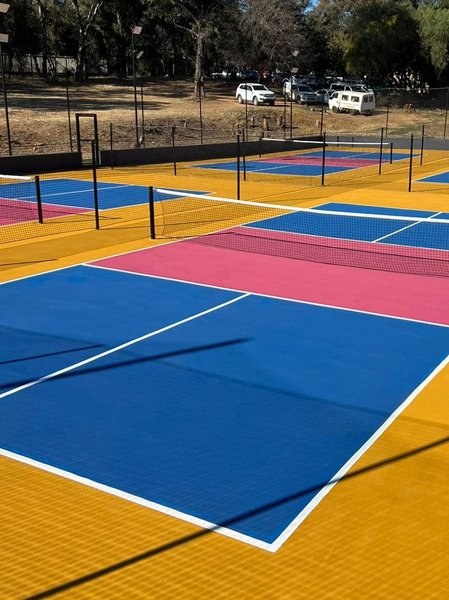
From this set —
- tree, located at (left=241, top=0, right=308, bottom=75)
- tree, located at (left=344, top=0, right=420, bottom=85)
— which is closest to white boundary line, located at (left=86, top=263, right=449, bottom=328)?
tree, located at (left=241, top=0, right=308, bottom=75)

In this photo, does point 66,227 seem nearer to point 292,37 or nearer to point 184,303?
point 184,303

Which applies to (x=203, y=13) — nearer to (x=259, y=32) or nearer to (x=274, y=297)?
(x=259, y=32)

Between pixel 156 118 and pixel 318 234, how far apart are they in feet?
117

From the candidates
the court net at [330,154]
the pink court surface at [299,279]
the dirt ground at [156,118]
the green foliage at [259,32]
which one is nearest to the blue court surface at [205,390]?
the pink court surface at [299,279]

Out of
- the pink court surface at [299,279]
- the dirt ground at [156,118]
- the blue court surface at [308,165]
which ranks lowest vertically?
the blue court surface at [308,165]

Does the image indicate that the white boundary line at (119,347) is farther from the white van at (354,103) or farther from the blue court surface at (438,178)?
the white van at (354,103)

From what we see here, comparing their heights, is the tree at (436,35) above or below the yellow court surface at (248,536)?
above

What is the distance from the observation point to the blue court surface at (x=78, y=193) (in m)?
23.2

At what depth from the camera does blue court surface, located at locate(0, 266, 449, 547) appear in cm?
631

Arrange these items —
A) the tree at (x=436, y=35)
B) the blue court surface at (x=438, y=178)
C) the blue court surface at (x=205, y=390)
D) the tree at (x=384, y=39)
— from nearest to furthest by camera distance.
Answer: the blue court surface at (x=205, y=390) < the blue court surface at (x=438, y=178) < the tree at (x=436, y=35) < the tree at (x=384, y=39)

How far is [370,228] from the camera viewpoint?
60.4 ft

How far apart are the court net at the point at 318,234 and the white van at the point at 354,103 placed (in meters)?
40.0

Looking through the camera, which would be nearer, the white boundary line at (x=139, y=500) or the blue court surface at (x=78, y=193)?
the white boundary line at (x=139, y=500)

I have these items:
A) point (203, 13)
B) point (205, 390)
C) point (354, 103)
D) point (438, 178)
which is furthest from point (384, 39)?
point (205, 390)
